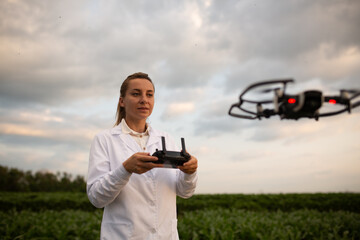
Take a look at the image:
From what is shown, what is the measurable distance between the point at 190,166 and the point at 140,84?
36.1 inches

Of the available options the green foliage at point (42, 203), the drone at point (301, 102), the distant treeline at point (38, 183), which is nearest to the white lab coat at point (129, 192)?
the drone at point (301, 102)

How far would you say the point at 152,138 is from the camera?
2650mm

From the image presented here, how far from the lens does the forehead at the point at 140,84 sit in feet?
8.36

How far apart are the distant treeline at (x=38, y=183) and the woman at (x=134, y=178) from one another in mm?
23032

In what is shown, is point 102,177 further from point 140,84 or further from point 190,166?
point 140,84

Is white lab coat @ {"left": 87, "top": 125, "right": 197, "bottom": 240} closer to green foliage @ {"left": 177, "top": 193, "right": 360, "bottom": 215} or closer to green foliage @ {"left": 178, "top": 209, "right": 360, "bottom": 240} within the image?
green foliage @ {"left": 178, "top": 209, "right": 360, "bottom": 240}

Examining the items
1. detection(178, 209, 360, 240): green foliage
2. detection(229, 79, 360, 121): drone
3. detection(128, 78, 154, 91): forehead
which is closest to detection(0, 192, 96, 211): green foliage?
detection(178, 209, 360, 240): green foliage

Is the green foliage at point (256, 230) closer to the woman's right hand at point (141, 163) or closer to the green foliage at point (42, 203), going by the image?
the woman's right hand at point (141, 163)

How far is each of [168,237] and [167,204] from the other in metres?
0.26

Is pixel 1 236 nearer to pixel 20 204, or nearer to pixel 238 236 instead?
pixel 238 236

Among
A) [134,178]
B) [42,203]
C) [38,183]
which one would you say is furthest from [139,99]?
[38,183]

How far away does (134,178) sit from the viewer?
235cm

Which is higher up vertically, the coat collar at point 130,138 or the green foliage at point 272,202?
the coat collar at point 130,138

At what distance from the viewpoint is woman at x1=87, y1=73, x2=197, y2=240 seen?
2.09 meters
